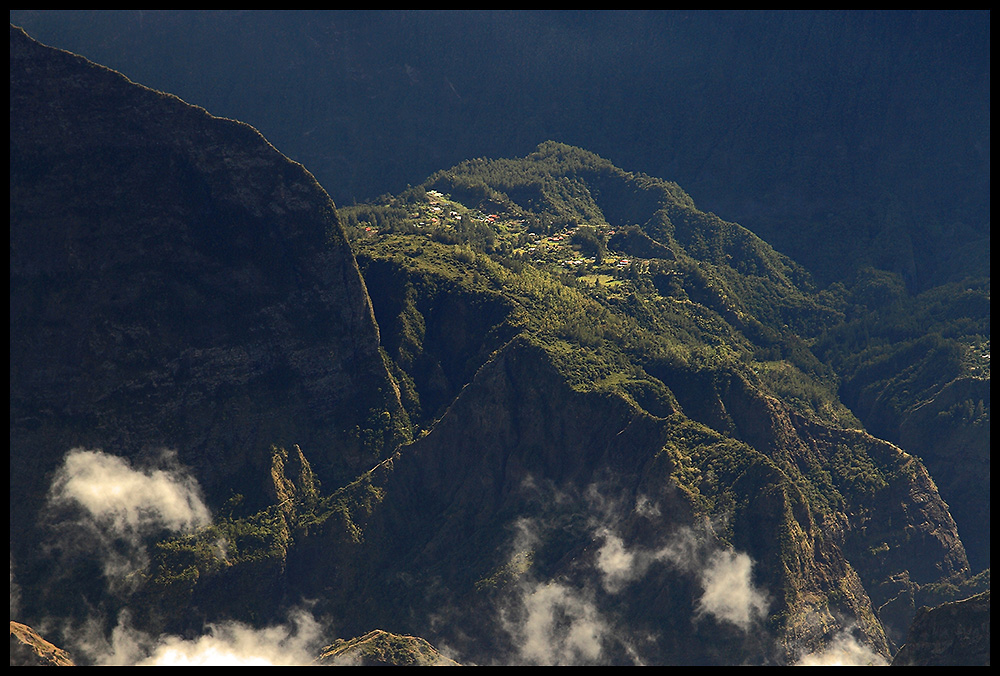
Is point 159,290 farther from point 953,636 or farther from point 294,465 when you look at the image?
point 953,636

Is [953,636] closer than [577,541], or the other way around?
[953,636]

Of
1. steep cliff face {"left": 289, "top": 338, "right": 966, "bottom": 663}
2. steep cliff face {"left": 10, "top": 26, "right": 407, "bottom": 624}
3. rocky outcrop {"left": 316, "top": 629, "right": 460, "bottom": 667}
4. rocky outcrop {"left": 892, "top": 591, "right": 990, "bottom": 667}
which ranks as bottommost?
rocky outcrop {"left": 892, "top": 591, "right": 990, "bottom": 667}

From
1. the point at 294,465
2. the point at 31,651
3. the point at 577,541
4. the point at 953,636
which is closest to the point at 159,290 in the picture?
the point at 294,465

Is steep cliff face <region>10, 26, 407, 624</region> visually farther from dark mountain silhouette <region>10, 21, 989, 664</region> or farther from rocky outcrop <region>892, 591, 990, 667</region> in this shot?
rocky outcrop <region>892, 591, 990, 667</region>

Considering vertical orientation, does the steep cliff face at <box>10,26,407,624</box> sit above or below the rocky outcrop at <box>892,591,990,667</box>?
above

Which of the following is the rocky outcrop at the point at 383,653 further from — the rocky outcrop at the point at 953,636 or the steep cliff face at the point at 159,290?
the rocky outcrop at the point at 953,636

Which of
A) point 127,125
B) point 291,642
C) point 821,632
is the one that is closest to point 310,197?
point 127,125

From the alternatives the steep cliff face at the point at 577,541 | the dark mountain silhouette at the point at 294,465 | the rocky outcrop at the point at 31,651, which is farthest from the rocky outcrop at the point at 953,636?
the rocky outcrop at the point at 31,651

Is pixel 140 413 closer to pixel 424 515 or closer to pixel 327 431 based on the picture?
pixel 327 431

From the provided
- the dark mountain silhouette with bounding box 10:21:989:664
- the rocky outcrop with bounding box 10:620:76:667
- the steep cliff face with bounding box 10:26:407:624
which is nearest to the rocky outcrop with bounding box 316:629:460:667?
the dark mountain silhouette with bounding box 10:21:989:664
